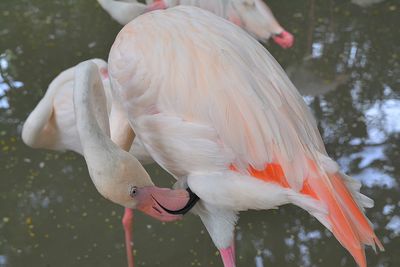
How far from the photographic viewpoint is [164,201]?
72.0 inches

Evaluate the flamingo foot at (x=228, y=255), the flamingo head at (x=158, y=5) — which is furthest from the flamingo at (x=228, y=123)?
the flamingo head at (x=158, y=5)

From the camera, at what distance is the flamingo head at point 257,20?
3.08 m

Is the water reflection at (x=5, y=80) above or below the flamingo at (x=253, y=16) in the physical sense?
below

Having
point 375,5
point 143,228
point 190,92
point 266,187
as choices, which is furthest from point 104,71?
point 375,5

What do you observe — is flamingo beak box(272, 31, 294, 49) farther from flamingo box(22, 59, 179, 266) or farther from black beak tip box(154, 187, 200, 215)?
black beak tip box(154, 187, 200, 215)

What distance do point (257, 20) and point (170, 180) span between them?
0.93 metres

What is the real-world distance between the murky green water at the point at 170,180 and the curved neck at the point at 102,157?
859 millimetres

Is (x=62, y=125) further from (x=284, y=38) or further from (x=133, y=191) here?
(x=284, y=38)

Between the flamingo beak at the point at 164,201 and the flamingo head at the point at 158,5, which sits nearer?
the flamingo beak at the point at 164,201

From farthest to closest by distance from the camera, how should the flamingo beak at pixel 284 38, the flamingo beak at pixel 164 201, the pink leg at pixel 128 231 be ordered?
the flamingo beak at pixel 284 38 → the pink leg at pixel 128 231 → the flamingo beak at pixel 164 201

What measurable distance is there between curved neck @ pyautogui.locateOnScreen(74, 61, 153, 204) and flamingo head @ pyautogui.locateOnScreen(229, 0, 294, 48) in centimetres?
148

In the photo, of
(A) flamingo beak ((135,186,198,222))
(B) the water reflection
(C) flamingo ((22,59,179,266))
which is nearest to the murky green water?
(B) the water reflection

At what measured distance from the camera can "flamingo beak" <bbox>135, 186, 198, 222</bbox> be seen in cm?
178

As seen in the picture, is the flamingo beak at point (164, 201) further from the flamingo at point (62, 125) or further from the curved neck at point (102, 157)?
the flamingo at point (62, 125)
